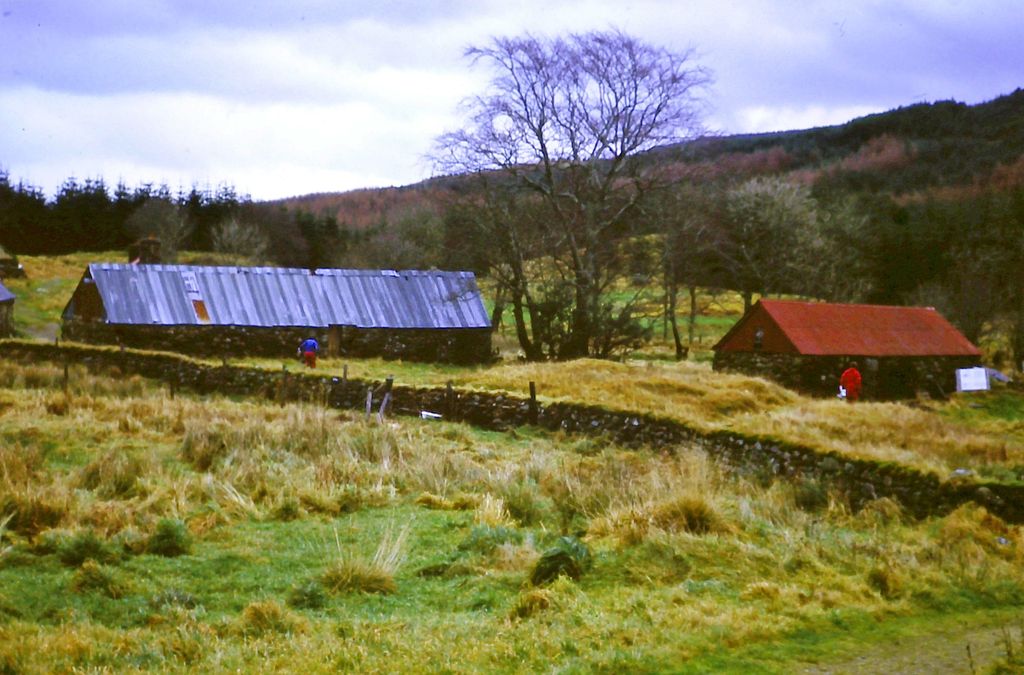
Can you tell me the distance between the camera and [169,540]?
962cm

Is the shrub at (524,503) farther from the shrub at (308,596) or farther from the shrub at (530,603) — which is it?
the shrub at (308,596)

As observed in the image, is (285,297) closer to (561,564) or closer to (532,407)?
(532,407)

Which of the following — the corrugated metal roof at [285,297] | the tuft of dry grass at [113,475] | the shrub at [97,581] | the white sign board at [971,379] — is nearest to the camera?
the shrub at [97,581]

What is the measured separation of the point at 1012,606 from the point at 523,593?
441cm

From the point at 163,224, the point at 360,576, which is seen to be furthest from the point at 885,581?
the point at 163,224

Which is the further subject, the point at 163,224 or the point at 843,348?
the point at 163,224

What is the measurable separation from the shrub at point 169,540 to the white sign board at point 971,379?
33.5 m

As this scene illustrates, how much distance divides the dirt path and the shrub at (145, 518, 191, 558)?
6.28 meters

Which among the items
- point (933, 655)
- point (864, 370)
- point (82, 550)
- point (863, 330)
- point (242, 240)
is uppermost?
point (242, 240)

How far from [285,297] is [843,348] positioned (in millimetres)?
23414

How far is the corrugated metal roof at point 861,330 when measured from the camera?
33.0 metres

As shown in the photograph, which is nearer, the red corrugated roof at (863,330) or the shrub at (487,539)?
the shrub at (487,539)

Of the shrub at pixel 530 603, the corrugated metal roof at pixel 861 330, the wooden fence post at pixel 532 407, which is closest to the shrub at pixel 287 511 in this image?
the shrub at pixel 530 603

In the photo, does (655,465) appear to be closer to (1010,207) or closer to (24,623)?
(24,623)
